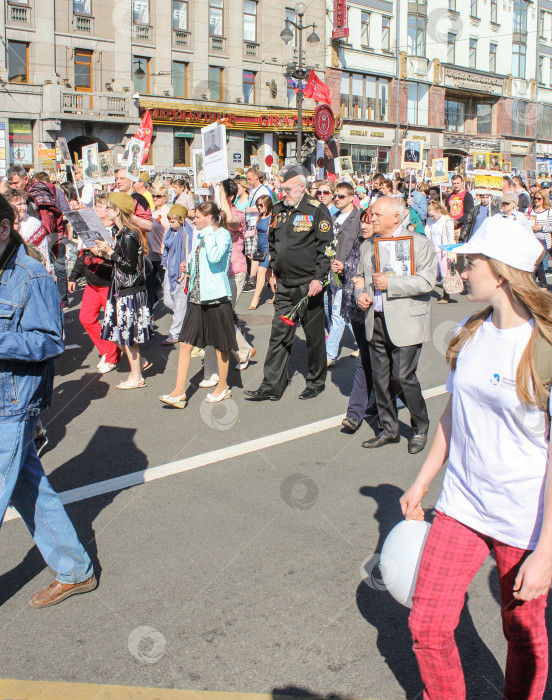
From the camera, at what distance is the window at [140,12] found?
34.6 m

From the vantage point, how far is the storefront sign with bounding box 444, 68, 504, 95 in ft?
169

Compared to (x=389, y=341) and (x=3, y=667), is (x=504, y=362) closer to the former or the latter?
(x=3, y=667)

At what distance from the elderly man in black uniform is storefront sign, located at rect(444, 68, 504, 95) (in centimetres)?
4808

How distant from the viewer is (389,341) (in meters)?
5.76

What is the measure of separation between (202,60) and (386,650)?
37.4 metres

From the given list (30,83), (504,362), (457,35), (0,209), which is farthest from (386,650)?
(457,35)

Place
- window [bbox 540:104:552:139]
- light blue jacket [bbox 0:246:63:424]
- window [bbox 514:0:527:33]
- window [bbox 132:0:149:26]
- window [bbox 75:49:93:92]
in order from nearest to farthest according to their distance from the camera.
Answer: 1. light blue jacket [bbox 0:246:63:424]
2. window [bbox 75:49:93:92]
3. window [bbox 132:0:149:26]
4. window [bbox 514:0:527:33]
5. window [bbox 540:104:552:139]

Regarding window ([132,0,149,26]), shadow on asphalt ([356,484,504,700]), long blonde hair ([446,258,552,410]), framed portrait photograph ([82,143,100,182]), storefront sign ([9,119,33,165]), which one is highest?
window ([132,0,149,26])

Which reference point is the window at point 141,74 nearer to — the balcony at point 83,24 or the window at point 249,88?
the balcony at point 83,24

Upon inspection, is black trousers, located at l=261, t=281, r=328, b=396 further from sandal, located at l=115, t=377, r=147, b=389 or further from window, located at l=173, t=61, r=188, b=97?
window, located at l=173, t=61, r=188, b=97

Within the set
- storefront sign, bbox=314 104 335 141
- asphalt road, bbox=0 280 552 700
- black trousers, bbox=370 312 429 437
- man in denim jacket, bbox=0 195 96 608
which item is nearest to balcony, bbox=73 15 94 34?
storefront sign, bbox=314 104 335 141

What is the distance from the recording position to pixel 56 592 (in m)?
3.60

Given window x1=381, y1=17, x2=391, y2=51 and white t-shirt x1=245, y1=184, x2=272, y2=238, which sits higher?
window x1=381, y1=17, x2=391, y2=51

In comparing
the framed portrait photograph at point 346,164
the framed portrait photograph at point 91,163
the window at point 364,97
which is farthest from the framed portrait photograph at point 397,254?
the window at point 364,97
